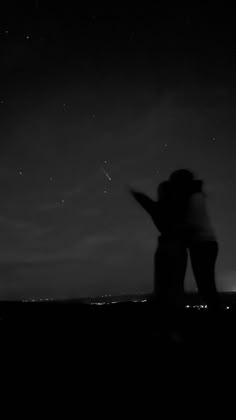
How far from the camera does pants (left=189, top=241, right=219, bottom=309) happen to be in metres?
4.09

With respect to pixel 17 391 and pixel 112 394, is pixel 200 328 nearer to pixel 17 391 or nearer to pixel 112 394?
pixel 112 394

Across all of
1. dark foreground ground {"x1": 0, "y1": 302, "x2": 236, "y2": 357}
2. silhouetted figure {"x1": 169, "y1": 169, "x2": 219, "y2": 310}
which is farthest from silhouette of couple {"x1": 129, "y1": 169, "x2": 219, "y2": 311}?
dark foreground ground {"x1": 0, "y1": 302, "x2": 236, "y2": 357}

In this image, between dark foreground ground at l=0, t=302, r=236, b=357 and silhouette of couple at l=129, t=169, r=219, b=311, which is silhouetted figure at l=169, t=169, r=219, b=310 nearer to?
silhouette of couple at l=129, t=169, r=219, b=311

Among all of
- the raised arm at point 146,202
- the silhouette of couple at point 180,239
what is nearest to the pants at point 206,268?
the silhouette of couple at point 180,239

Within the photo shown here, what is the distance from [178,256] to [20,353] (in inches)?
85.8

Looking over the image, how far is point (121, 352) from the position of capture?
285cm

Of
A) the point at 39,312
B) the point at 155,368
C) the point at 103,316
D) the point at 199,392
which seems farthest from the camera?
the point at 39,312

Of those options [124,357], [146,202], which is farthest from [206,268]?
[124,357]

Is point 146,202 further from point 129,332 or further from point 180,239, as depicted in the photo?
point 129,332

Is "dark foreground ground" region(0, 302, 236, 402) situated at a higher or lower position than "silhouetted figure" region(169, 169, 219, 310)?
lower

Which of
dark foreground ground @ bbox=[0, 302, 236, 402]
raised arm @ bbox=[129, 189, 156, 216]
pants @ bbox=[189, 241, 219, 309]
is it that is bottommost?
dark foreground ground @ bbox=[0, 302, 236, 402]

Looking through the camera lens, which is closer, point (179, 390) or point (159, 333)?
point (179, 390)

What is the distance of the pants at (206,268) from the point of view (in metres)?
4.09

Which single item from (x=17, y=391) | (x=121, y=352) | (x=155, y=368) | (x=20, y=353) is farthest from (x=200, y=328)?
(x=17, y=391)
